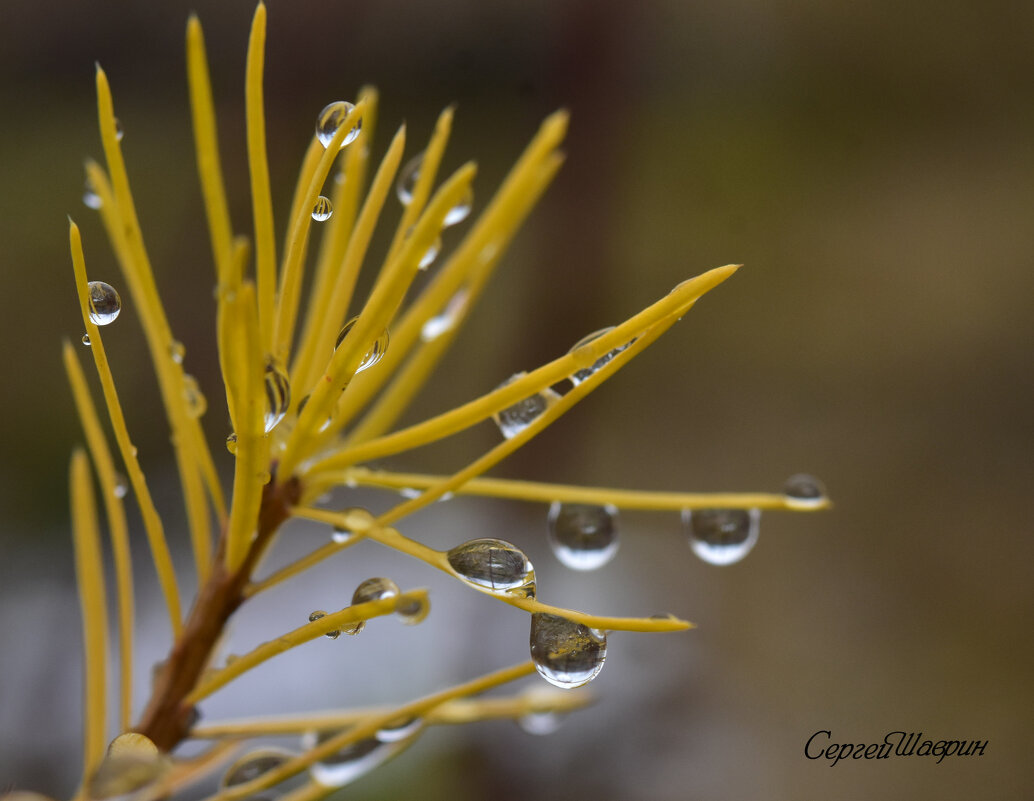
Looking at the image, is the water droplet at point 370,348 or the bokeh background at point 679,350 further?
the bokeh background at point 679,350

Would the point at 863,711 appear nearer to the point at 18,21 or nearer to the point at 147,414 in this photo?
the point at 147,414

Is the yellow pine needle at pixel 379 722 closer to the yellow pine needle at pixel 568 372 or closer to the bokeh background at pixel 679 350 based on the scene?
the yellow pine needle at pixel 568 372

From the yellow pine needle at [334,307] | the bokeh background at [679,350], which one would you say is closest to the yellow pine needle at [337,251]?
the yellow pine needle at [334,307]

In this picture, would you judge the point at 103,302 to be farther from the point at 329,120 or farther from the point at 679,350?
the point at 679,350

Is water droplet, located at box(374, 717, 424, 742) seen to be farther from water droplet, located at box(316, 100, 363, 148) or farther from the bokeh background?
the bokeh background

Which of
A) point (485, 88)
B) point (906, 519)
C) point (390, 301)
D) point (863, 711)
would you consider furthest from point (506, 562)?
point (485, 88)

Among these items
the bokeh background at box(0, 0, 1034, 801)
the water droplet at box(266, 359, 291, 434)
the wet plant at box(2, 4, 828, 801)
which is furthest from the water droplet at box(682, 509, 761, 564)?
the bokeh background at box(0, 0, 1034, 801)

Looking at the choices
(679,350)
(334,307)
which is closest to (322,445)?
(334,307)
